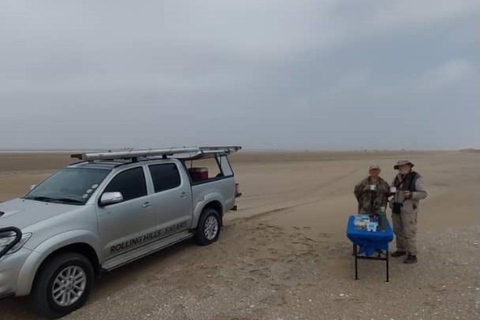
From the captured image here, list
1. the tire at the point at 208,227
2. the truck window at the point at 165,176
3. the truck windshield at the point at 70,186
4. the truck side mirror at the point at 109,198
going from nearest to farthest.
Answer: the truck side mirror at the point at 109,198 → the truck windshield at the point at 70,186 → the truck window at the point at 165,176 → the tire at the point at 208,227

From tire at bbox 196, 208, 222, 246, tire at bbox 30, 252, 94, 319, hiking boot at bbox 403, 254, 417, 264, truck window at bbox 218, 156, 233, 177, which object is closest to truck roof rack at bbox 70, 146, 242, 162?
truck window at bbox 218, 156, 233, 177

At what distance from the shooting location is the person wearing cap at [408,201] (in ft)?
19.5

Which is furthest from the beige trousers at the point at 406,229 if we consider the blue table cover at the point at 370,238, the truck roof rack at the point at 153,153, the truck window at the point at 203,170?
the truck roof rack at the point at 153,153

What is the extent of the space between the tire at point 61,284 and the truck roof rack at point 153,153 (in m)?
1.54

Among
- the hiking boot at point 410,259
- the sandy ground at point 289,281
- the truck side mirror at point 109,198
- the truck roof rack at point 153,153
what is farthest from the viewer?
the hiking boot at point 410,259

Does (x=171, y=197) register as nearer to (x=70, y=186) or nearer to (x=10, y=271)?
(x=70, y=186)

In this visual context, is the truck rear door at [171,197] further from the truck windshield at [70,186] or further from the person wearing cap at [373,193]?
the person wearing cap at [373,193]

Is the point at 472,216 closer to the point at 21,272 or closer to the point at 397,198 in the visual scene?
the point at 397,198

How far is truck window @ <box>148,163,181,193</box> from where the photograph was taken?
634cm

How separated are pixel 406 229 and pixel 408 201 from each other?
0.46 meters

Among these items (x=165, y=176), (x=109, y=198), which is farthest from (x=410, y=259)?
A: (x=109, y=198)

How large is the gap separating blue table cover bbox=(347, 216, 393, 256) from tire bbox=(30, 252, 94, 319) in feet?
12.1

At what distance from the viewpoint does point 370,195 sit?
626 cm

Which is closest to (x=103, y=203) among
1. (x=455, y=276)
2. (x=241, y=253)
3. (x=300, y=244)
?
(x=241, y=253)
